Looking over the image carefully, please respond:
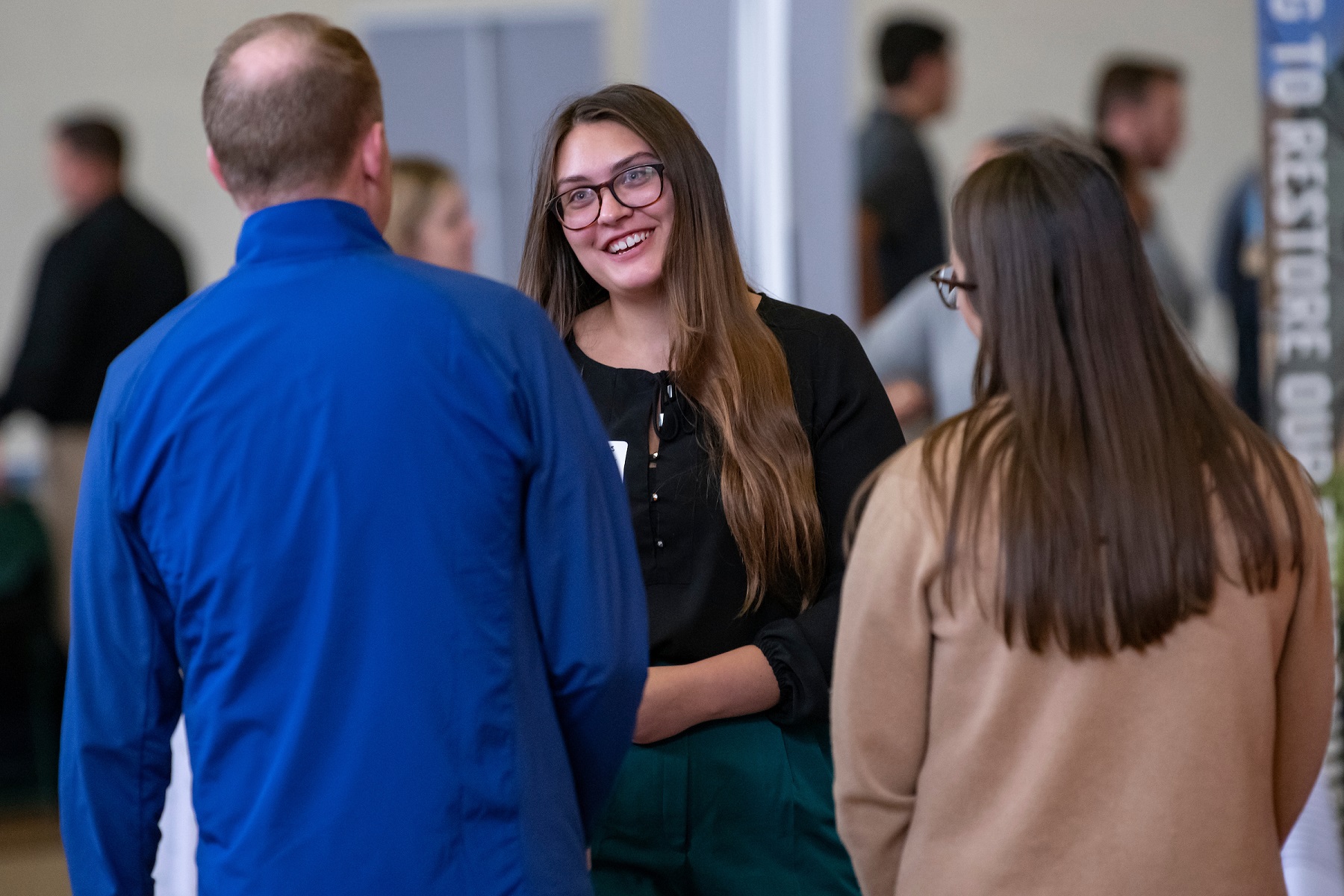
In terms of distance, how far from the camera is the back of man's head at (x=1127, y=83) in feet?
13.6

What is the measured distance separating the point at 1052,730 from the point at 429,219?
2.09 m

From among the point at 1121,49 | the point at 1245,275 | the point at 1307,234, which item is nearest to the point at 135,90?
the point at 1121,49

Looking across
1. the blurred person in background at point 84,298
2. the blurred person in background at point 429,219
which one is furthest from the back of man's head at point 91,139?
the blurred person in background at point 429,219

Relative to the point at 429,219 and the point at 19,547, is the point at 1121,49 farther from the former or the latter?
the point at 19,547

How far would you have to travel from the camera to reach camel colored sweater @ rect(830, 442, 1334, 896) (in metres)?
1.17

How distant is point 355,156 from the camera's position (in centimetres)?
125

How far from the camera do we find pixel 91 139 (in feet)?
15.4

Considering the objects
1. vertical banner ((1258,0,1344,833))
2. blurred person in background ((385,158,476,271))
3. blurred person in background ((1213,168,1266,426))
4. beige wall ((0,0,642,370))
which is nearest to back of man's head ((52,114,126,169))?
beige wall ((0,0,642,370))

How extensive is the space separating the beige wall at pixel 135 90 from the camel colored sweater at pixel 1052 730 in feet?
17.3

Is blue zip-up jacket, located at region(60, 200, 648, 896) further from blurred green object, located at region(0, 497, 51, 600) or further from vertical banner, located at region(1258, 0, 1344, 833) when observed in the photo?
blurred green object, located at region(0, 497, 51, 600)

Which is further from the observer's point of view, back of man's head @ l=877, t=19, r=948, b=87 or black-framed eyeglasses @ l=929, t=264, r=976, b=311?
back of man's head @ l=877, t=19, r=948, b=87

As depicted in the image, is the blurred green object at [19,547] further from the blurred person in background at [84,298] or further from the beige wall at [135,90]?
the beige wall at [135,90]

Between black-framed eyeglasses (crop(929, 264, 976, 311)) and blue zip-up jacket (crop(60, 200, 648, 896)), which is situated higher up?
black-framed eyeglasses (crop(929, 264, 976, 311))

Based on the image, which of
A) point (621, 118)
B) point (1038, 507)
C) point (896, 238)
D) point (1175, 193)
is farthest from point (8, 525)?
point (1175, 193)
